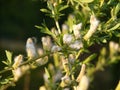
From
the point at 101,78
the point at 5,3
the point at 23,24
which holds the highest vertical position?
the point at 23,24

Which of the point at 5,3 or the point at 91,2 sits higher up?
the point at 5,3

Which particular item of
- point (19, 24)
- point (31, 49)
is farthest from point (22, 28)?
point (31, 49)

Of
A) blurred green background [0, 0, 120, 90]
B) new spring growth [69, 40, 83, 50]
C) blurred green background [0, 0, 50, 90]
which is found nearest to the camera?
new spring growth [69, 40, 83, 50]

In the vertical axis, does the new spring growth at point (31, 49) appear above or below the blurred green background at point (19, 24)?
below

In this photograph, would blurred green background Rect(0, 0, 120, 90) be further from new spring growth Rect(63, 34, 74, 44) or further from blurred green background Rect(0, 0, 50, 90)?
new spring growth Rect(63, 34, 74, 44)

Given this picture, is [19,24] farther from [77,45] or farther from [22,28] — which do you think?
[77,45]

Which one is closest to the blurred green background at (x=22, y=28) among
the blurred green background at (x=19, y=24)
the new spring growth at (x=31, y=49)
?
the blurred green background at (x=19, y=24)

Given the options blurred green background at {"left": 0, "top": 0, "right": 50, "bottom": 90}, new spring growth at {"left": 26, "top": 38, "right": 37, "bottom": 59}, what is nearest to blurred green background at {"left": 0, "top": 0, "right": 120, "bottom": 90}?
blurred green background at {"left": 0, "top": 0, "right": 50, "bottom": 90}

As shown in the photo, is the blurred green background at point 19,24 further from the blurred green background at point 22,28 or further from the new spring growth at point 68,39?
the new spring growth at point 68,39

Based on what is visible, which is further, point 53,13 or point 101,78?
point 101,78

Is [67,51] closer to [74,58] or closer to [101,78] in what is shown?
[74,58]

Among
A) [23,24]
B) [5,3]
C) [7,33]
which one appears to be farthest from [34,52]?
[7,33]
